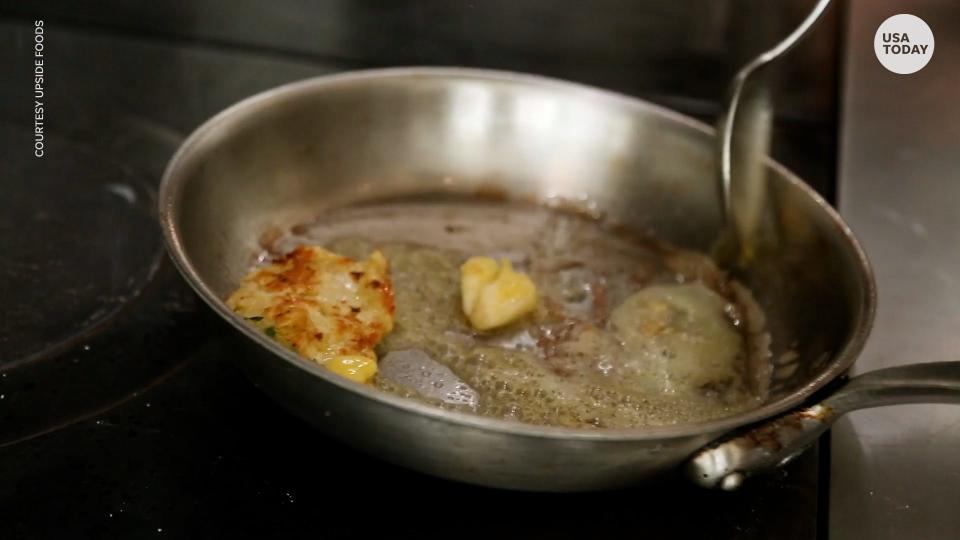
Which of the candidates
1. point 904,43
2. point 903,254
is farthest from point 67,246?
point 904,43

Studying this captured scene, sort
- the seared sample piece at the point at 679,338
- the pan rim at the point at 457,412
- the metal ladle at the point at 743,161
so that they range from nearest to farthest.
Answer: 1. the pan rim at the point at 457,412
2. the seared sample piece at the point at 679,338
3. the metal ladle at the point at 743,161

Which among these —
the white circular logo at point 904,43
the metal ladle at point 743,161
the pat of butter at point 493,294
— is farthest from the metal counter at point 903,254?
the pat of butter at point 493,294

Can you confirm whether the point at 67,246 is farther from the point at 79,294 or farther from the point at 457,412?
the point at 457,412

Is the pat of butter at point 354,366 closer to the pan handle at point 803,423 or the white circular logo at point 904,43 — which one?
the pan handle at point 803,423

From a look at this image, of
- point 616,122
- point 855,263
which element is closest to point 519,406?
point 855,263

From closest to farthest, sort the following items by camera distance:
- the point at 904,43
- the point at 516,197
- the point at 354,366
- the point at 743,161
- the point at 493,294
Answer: the point at 354,366
the point at 493,294
the point at 743,161
the point at 516,197
the point at 904,43

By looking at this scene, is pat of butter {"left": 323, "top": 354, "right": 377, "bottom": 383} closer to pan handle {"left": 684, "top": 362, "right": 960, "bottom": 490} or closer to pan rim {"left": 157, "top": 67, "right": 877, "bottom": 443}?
pan rim {"left": 157, "top": 67, "right": 877, "bottom": 443}
